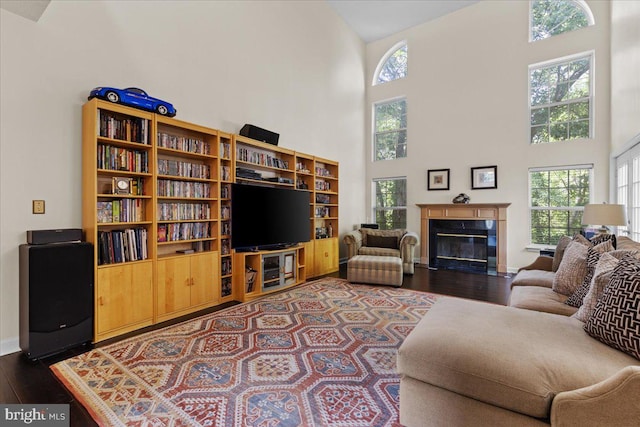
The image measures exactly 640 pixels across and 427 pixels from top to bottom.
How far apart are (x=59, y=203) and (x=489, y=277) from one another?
238 inches

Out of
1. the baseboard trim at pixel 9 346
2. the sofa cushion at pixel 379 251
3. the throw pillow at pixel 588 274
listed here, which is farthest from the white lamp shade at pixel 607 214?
the baseboard trim at pixel 9 346

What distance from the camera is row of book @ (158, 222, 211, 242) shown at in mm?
3189

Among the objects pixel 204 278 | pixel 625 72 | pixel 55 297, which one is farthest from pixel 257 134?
pixel 625 72

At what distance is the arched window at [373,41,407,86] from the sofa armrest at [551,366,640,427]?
692 centimetres

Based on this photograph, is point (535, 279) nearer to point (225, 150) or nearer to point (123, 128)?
point (225, 150)

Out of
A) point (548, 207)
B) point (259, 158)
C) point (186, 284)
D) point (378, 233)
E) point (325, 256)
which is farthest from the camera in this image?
point (378, 233)

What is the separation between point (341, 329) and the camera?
278cm

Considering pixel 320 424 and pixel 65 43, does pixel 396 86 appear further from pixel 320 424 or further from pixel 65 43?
pixel 320 424

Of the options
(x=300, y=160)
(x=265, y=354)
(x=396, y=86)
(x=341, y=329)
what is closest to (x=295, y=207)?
(x=300, y=160)

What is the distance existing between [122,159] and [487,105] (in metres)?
6.25

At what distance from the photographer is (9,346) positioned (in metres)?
2.33

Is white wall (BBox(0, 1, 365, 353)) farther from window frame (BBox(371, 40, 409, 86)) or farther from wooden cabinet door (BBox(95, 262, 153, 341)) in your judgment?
window frame (BBox(371, 40, 409, 86))

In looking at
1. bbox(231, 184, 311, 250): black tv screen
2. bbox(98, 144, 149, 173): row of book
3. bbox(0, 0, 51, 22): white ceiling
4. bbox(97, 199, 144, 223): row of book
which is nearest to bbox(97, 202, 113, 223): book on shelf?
bbox(97, 199, 144, 223): row of book

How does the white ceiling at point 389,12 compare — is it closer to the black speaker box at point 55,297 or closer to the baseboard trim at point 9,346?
the black speaker box at point 55,297
